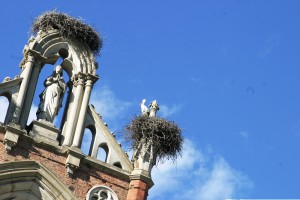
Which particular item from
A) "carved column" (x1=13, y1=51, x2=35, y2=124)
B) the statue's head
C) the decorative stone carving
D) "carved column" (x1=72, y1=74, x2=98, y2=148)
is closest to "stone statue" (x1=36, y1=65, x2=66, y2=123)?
the statue's head

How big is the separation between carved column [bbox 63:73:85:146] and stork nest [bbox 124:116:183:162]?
1687 mm

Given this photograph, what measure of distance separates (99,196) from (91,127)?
2494 mm

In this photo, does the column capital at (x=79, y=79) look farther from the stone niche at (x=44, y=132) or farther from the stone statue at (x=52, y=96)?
the stone niche at (x=44, y=132)

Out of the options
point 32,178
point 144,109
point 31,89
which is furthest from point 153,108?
point 32,178

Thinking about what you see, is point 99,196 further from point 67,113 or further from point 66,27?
point 66,27

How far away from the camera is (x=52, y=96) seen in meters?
22.8

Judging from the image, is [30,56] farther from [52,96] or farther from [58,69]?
[52,96]

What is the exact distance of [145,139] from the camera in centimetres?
2292

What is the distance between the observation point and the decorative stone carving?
21.6 m

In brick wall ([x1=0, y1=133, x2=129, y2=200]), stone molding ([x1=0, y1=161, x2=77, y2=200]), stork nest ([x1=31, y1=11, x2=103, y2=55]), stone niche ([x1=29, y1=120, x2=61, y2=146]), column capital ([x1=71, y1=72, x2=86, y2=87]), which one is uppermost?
stork nest ([x1=31, y1=11, x2=103, y2=55])

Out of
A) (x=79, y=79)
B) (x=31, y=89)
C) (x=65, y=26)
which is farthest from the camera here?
(x=65, y=26)

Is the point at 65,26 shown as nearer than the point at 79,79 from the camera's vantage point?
No

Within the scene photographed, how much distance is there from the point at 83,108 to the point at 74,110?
0.29 meters

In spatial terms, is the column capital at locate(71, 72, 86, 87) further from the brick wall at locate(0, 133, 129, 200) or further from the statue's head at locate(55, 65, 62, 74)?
the brick wall at locate(0, 133, 129, 200)
